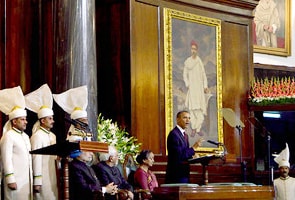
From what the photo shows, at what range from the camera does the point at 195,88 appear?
13.3m

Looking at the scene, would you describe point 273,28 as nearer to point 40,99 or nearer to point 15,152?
point 40,99

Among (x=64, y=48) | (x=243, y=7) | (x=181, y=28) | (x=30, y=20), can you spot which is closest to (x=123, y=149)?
(x=64, y=48)

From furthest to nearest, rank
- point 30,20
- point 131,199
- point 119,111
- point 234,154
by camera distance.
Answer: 1. point 234,154
2. point 119,111
3. point 30,20
4. point 131,199

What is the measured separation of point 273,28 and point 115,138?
8359 mm

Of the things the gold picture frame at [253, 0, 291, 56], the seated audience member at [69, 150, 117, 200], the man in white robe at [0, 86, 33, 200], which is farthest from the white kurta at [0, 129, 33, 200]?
the gold picture frame at [253, 0, 291, 56]

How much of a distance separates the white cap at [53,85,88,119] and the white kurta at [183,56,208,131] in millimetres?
3791

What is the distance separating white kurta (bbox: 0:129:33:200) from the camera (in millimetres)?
8766

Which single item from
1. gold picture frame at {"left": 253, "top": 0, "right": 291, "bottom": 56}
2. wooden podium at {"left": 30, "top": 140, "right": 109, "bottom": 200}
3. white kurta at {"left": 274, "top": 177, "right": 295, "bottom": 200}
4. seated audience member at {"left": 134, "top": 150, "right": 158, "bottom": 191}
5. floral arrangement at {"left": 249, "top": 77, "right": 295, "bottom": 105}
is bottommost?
white kurta at {"left": 274, "top": 177, "right": 295, "bottom": 200}

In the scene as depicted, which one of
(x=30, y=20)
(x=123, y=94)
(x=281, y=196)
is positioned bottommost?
(x=281, y=196)

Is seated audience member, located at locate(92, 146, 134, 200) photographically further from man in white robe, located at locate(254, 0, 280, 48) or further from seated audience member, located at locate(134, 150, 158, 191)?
man in white robe, located at locate(254, 0, 280, 48)

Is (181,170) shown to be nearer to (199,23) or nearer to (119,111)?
(119,111)

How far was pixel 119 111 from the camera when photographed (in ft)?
39.7

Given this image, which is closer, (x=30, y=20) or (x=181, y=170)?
(x=181, y=170)

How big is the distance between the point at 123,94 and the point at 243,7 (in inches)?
140
